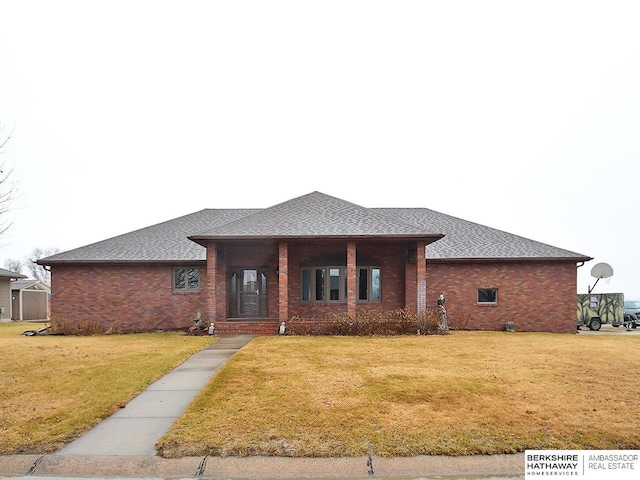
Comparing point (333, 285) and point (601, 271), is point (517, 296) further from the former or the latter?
point (333, 285)

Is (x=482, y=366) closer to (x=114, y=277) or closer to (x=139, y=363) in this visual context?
(x=139, y=363)

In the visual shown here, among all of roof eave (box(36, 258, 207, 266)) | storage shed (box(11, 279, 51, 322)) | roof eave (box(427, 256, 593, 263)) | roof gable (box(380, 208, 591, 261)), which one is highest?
roof gable (box(380, 208, 591, 261))

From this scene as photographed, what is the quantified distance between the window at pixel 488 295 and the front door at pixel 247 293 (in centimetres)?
972

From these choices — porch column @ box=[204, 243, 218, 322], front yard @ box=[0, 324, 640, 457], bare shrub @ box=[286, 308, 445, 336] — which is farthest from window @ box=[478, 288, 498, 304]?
porch column @ box=[204, 243, 218, 322]

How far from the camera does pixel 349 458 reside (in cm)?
499

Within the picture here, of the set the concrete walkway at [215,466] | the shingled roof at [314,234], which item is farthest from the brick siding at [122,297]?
the concrete walkway at [215,466]

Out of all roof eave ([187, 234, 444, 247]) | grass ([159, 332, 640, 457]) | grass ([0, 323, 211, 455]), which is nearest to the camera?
grass ([159, 332, 640, 457])

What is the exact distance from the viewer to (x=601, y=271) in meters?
21.7

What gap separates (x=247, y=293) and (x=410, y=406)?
13991mm

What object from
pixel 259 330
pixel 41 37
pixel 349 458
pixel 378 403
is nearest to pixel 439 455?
pixel 349 458

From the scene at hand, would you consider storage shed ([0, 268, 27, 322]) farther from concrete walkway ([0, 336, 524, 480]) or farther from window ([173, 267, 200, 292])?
concrete walkway ([0, 336, 524, 480])

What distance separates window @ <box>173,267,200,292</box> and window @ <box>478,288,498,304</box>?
12780mm

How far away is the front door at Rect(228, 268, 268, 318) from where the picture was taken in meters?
19.5

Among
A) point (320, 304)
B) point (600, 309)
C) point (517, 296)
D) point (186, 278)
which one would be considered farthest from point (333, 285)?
point (600, 309)
